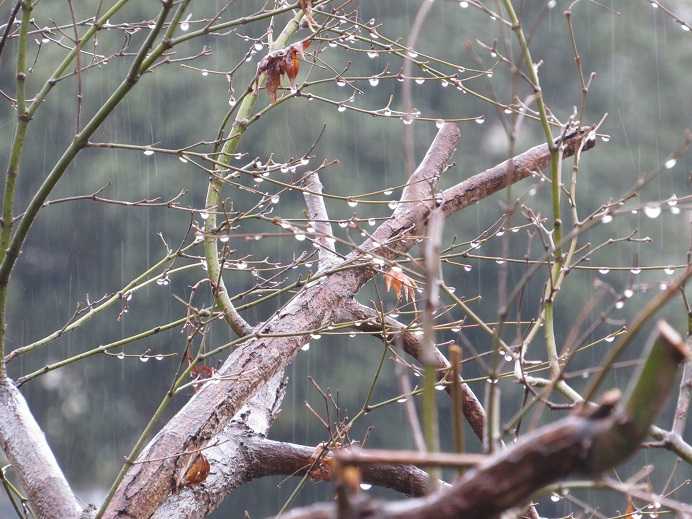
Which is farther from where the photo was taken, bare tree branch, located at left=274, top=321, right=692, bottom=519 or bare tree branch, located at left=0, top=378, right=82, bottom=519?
bare tree branch, located at left=0, top=378, right=82, bottom=519

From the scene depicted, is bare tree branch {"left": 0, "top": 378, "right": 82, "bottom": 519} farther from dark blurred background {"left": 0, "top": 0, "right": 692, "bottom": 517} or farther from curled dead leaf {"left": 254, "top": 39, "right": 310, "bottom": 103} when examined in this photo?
dark blurred background {"left": 0, "top": 0, "right": 692, "bottom": 517}

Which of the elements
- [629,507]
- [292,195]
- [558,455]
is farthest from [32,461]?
[292,195]

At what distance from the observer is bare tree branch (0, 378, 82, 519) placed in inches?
72.6

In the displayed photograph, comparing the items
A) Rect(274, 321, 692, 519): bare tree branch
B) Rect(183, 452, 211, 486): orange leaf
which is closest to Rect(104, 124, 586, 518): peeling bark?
Rect(183, 452, 211, 486): orange leaf

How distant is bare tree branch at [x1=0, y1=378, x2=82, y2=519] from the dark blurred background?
23.9 ft

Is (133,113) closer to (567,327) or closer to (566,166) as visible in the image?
(566,166)

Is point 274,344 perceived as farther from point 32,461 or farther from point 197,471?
point 32,461

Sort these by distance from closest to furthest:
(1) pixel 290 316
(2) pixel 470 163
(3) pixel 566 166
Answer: (1) pixel 290 316 → (3) pixel 566 166 → (2) pixel 470 163

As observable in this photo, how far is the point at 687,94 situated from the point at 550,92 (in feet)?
5.95

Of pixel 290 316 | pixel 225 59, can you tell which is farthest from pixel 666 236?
pixel 290 316

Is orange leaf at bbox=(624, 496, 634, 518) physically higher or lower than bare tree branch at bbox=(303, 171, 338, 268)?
lower

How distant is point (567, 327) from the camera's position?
402 inches

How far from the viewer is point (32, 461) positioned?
190 cm

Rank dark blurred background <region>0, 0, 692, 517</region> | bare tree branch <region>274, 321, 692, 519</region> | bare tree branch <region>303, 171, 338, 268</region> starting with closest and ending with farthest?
bare tree branch <region>274, 321, 692, 519</region> < bare tree branch <region>303, 171, 338, 268</region> < dark blurred background <region>0, 0, 692, 517</region>
